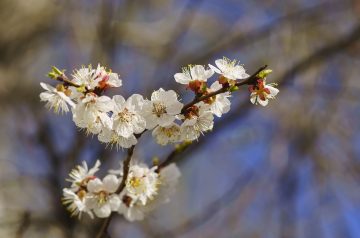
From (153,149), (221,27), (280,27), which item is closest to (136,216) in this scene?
(153,149)

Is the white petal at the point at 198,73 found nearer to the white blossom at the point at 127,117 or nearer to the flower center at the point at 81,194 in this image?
the white blossom at the point at 127,117

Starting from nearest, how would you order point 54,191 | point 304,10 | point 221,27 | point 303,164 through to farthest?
point 54,191 < point 304,10 < point 303,164 < point 221,27

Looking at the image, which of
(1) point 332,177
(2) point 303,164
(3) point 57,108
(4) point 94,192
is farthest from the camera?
(1) point 332,177

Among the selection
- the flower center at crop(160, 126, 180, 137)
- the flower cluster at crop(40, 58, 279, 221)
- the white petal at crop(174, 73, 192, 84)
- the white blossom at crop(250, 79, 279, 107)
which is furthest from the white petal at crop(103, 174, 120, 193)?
the white blossom at crop(250, 79, 279, 107)

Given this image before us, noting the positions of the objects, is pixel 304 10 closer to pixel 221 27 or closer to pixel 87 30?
pixel 221 27

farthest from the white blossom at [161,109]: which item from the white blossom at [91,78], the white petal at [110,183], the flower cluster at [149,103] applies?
the white petal at [110,183]

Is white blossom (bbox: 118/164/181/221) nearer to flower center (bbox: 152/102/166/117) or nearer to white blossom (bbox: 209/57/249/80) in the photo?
flower center (bbox: 152/102/166/117)

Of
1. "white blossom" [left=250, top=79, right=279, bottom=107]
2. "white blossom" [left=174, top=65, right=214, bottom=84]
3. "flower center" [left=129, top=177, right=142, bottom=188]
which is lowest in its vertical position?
"white blossom" [left=250, top=79, right=279, bottom=107]
